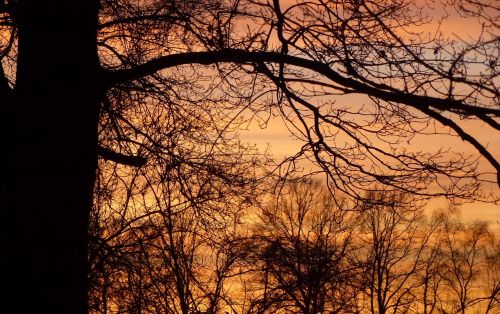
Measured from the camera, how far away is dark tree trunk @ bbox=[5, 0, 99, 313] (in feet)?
18.4

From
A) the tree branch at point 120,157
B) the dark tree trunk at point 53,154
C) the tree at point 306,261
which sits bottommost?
the dark tree trunk at point 53,154

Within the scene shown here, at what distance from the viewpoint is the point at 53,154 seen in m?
5.71

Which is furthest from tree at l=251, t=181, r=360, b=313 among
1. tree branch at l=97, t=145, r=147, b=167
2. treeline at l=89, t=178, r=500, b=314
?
tree branch at l=97, t=145, r=147, b=167

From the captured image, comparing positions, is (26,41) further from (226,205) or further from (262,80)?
(226,205)

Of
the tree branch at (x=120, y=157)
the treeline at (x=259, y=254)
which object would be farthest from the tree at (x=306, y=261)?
the tree branch at (x=120, y=157)

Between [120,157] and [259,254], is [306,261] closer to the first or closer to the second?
[259,254]

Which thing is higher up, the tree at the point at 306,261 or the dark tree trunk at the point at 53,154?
the tree at the point at 306,261

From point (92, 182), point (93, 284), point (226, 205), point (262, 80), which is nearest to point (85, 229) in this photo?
point (92, 182)

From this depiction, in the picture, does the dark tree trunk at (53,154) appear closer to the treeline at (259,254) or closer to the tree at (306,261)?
the treeline at (259,254)

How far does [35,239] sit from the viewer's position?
18.4 feet

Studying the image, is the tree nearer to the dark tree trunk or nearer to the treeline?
the treeline

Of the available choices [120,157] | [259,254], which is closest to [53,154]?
[120,157]

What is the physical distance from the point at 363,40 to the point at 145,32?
115 inches

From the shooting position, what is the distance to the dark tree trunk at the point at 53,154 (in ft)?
18.4
